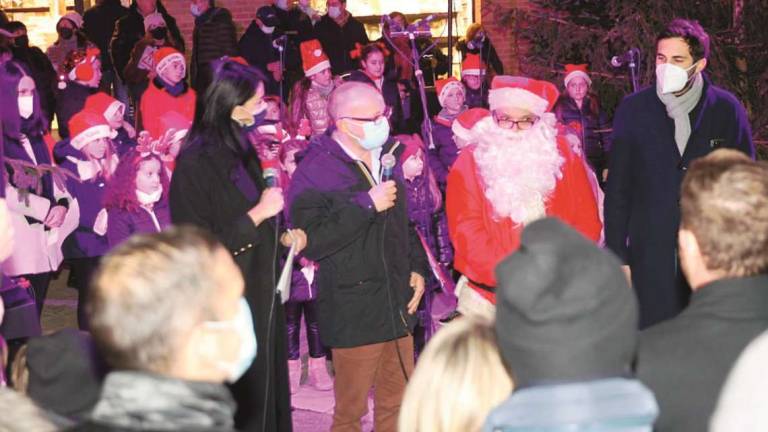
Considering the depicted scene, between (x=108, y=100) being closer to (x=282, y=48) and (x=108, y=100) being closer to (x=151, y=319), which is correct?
(x=282, y=48)

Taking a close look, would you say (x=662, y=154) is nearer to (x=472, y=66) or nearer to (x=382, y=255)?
(x=382, y=255)

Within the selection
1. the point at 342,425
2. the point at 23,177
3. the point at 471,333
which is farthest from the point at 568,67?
the point at 471,333

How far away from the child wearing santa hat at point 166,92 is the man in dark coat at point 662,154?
18.5ft

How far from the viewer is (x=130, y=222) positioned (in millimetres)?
7367

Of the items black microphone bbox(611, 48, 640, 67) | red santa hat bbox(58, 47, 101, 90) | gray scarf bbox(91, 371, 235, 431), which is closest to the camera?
gray scarf bbox(91, 371, 235, 431)

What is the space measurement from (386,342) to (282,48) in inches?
291

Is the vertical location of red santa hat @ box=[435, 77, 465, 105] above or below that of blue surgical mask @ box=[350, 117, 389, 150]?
below

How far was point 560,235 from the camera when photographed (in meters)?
2.68

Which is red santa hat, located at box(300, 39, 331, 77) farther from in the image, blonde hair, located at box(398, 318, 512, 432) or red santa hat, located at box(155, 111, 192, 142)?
blonde hair, located at box(398, 318, 512, 432)

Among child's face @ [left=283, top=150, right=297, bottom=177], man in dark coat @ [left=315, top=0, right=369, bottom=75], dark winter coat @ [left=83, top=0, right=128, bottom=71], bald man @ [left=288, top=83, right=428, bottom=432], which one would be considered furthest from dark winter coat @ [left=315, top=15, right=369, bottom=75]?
bald man @ [left=288, top=83, right=428, bottom=432]

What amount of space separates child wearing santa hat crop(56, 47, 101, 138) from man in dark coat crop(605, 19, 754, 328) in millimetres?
7111

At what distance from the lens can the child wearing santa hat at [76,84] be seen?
466 inches

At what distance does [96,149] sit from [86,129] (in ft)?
0.52

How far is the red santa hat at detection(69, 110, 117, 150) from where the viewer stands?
322 inches
